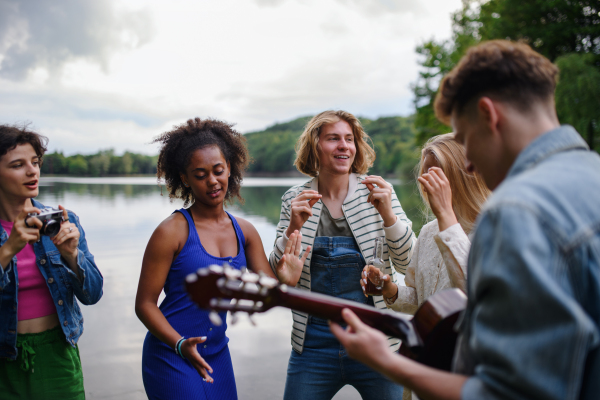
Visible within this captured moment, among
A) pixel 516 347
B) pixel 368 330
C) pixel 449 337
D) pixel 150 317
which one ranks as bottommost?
pixel 150 317

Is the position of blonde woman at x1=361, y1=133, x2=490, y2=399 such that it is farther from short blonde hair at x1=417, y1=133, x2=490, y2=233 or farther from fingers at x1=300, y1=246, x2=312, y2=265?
fingers at x1=300, y1=246, x2=312, y2=265

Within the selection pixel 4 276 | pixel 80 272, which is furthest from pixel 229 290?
pixel 4 276

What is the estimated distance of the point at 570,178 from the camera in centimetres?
104

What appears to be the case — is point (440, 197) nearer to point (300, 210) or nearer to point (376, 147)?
point (300, 210)

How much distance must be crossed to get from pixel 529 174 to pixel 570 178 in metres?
0.09

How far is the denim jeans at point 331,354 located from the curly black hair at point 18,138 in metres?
1.98

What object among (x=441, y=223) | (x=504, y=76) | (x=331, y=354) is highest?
(x=504, y=76)

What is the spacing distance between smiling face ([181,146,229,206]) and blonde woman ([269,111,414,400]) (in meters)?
0.54

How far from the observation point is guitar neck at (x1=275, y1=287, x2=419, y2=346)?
1.55m

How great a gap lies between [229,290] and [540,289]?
3.19 ft

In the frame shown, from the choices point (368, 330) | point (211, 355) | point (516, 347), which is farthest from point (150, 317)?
point (516, 347)

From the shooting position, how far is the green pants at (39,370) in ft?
8.39

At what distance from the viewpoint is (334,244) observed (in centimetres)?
308

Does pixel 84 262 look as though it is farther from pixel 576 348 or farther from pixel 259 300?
pixel 576 348
